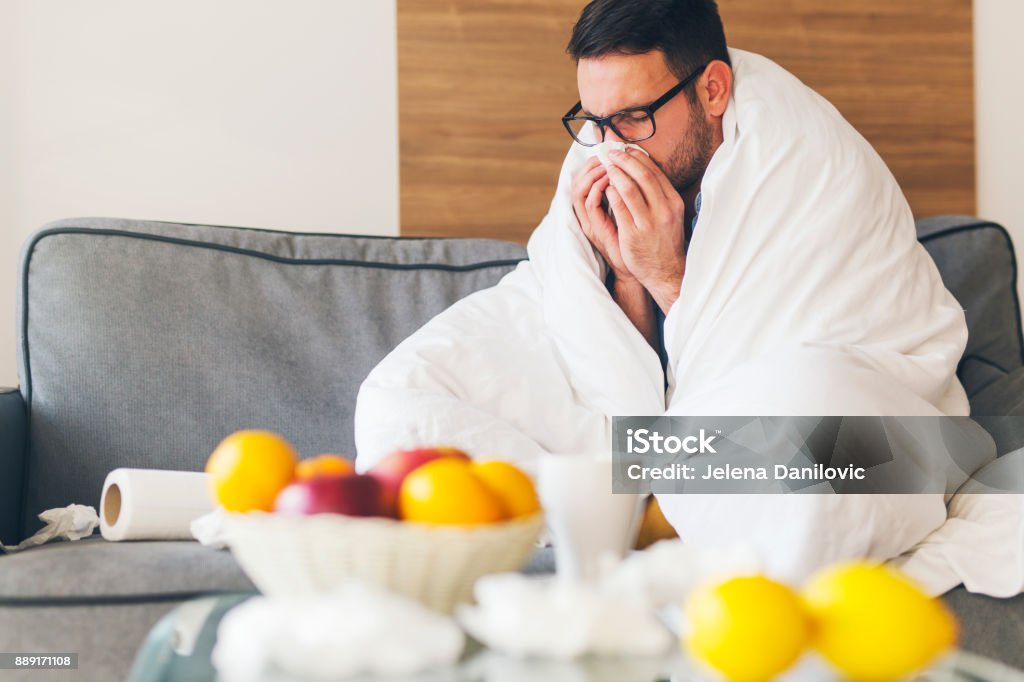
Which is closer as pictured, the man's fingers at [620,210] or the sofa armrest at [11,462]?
the sofa armrest at [11,462]

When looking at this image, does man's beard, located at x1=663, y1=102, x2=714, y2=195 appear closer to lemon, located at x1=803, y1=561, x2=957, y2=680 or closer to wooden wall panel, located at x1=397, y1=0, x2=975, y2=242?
wooden wall panel, located at x1=397, y1=0, x2=975, y2=242

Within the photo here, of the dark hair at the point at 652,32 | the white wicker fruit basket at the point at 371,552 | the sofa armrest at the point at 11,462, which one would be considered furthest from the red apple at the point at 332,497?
the dark hair at the point at 652,32

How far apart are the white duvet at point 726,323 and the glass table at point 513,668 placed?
663 mm

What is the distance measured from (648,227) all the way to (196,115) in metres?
1.02

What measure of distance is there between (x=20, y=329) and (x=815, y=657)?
59.2 inches

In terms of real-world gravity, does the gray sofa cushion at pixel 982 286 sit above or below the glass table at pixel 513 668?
above

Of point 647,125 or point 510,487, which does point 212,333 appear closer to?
point 647,125

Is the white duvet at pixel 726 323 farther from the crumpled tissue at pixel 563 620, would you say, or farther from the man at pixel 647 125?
the crumpled tissue at pixel 563 620

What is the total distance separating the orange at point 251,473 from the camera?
715 mm

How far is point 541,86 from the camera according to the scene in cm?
222

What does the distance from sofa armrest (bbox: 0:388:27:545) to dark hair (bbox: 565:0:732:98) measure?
3.67 ft

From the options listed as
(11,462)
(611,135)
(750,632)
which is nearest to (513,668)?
(750,632)

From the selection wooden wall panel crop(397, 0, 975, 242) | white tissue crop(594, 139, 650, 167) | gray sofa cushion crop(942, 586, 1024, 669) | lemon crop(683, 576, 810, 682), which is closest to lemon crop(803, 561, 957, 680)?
lemon crop(683, 576, 810, 682)

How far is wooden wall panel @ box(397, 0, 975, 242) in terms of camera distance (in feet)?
7.18
